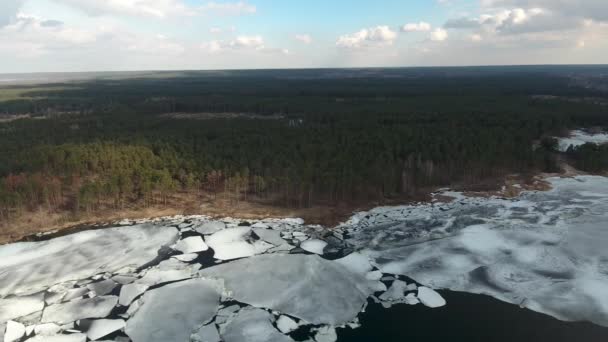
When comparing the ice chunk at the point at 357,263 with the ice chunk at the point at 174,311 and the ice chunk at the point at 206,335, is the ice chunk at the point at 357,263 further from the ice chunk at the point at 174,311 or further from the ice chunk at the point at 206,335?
the ice chunk at the point at 206,335

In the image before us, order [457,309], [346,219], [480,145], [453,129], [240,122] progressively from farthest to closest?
[240,122] < [453,129] < [480,145] < [346,219] < [457,309]

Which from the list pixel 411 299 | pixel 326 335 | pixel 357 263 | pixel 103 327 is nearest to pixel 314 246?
pixel 357 263

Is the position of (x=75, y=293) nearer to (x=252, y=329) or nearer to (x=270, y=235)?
(x=252, y=329)

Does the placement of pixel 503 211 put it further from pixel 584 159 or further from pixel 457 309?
pixel 584 159

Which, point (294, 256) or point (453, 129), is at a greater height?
point (453, 129)

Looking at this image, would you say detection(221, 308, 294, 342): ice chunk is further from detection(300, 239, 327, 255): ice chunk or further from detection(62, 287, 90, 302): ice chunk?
detection(62, 287, 90, 302): ice chunk

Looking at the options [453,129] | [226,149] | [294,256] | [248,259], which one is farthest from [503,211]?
[226,149]
